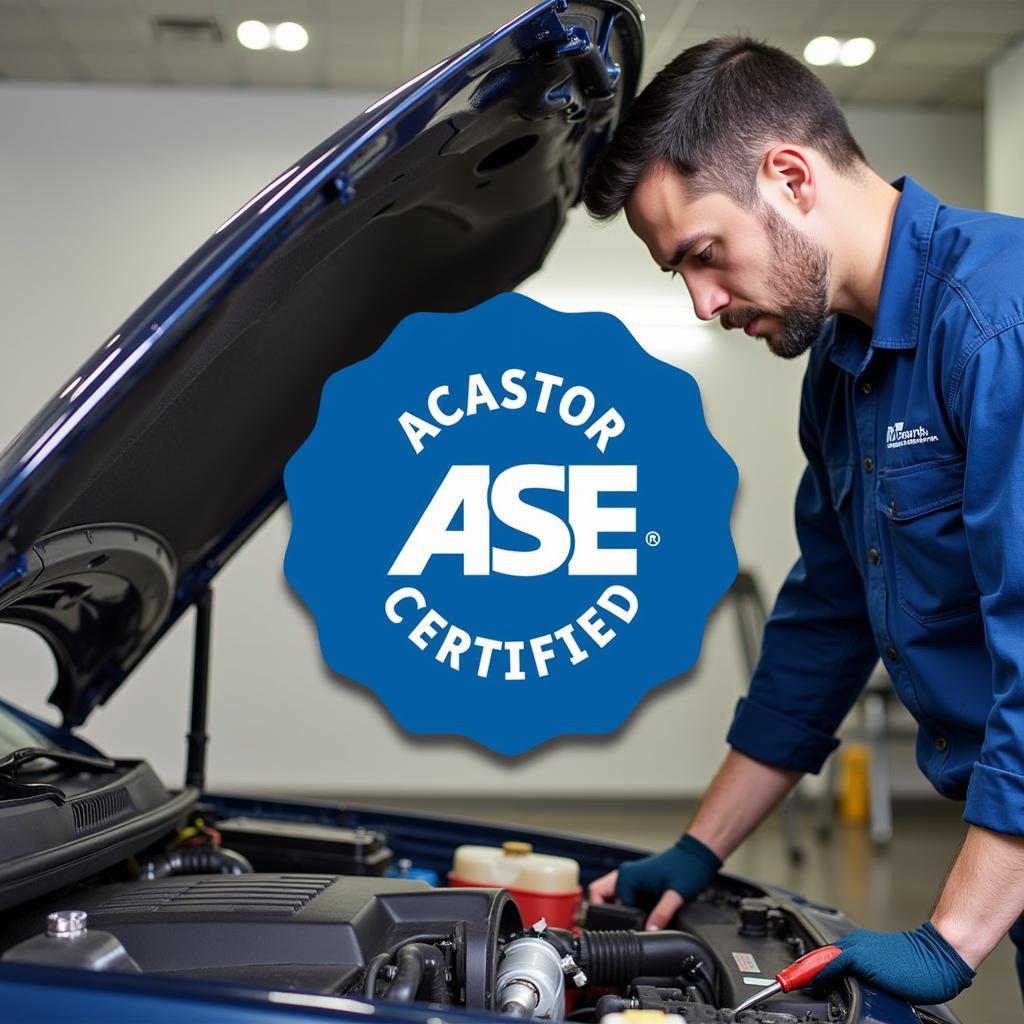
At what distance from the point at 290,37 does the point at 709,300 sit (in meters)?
4.60

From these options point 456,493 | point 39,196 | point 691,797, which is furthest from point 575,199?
point 39,196

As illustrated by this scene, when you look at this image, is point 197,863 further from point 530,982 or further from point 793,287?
point 793,287

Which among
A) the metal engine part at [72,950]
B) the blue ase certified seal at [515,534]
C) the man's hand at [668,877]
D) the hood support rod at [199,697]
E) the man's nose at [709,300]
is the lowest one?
the man's hand at [668,877]

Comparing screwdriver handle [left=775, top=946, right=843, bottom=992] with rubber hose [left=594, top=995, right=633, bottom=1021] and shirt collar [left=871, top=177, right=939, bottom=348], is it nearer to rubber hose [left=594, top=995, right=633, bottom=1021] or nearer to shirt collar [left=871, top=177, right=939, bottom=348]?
rubber hose [left=594, top=995, right=633, bottom=1021]

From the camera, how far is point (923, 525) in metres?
1.26

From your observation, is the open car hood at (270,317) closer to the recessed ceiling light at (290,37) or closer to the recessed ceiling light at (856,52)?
the recessed ceiling light at (290,37)

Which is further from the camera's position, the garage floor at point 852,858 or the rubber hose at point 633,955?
the garage floor at point 852,858

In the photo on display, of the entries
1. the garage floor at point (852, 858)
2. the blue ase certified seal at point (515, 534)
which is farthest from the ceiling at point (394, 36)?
the blue ase certified seal at point (515, 534)

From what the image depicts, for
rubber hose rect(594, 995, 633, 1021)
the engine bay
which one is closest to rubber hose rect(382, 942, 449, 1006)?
the engine bay

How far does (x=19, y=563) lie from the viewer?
2.98 ft

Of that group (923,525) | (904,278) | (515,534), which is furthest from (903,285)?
(515,534)

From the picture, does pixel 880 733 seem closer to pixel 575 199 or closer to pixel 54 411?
pixel 575 199

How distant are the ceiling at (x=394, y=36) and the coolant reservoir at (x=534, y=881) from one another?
3.92m

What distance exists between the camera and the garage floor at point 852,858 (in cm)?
323
